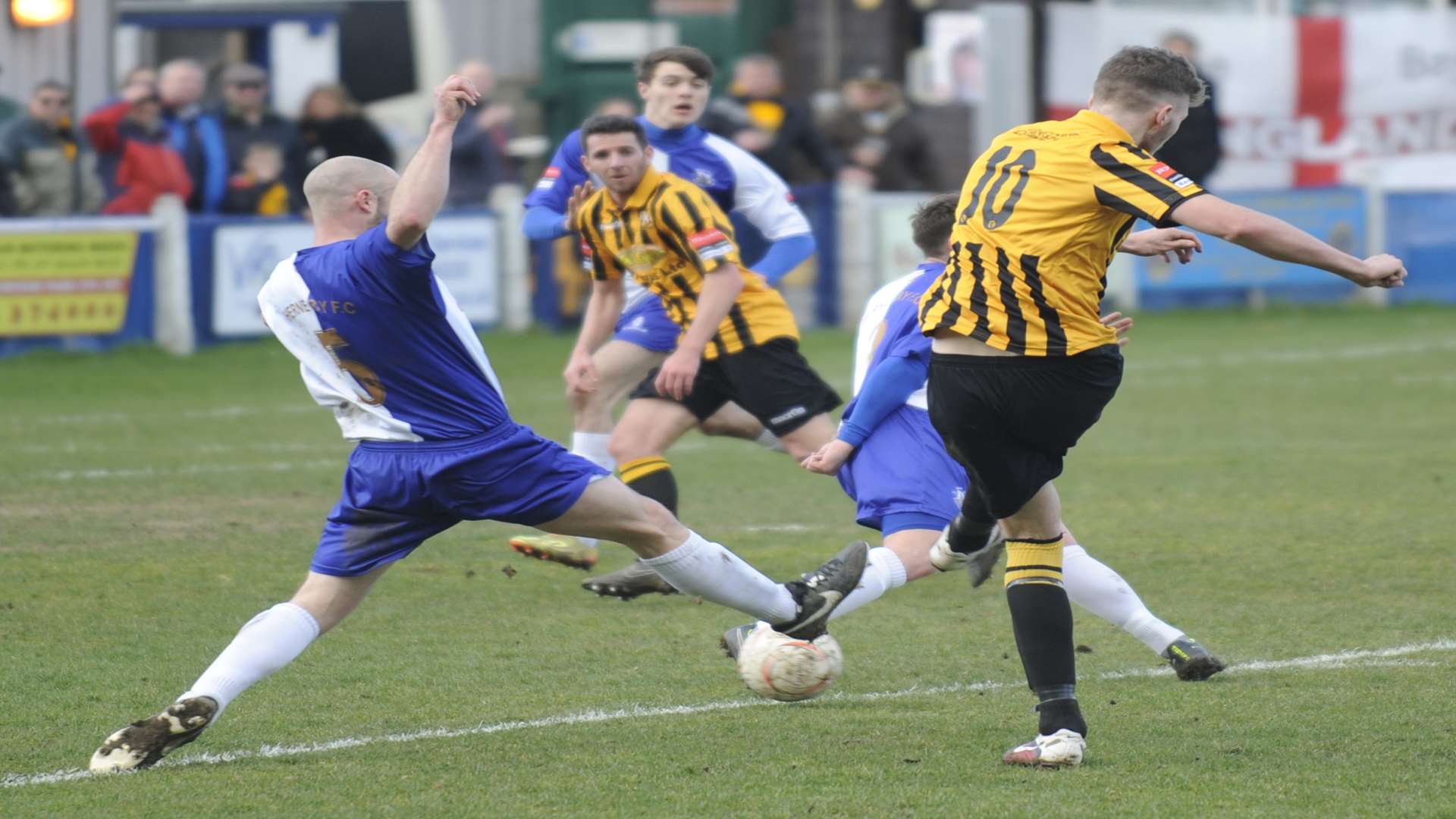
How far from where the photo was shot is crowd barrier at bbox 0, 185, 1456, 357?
1533 centimetres

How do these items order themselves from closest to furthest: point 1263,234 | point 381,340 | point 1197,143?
point 1263,234, point 381,340, point 1197,143

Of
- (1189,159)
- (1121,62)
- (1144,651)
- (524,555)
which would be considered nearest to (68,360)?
(524,555)

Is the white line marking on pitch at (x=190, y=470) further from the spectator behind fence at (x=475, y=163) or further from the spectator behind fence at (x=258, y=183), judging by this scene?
the spectator behind fence at (x=475, y=163)

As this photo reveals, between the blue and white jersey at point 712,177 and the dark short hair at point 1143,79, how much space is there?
11.1 feet

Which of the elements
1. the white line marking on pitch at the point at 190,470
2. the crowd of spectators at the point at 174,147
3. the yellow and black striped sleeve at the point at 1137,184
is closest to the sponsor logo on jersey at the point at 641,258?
the yellow and black striped sleeve at the point at 1137,184

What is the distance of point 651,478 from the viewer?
7891 millimetres

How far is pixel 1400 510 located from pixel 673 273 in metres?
3.66

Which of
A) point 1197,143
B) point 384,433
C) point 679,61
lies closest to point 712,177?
point 679,61

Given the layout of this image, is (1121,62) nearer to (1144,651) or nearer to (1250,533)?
(1144,651)

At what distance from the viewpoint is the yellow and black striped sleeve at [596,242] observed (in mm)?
7648

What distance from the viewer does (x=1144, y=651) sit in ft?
21.6

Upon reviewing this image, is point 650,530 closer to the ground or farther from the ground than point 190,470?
farther from the ground

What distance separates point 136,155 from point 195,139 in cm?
51

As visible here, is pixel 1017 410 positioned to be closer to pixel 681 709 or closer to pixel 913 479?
pixel 681 709
